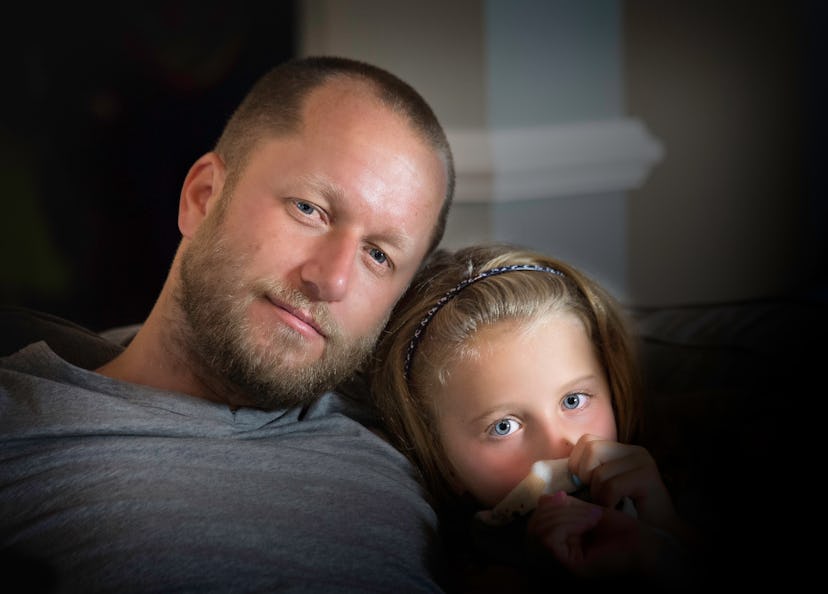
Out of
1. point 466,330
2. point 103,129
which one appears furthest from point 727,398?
point 103,129

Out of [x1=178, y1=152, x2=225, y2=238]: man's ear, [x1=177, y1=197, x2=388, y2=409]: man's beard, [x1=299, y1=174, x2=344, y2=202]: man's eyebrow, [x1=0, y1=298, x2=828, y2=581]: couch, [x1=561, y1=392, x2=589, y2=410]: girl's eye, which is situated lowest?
[x1=0, y1=298, x2=828, y2=581]: couch

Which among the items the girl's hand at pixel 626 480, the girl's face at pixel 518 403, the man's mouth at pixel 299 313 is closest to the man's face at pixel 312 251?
the man's mouth at pixel 299 313

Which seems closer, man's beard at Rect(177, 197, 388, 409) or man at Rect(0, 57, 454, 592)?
man at Rect(0, 57, 454, 592)

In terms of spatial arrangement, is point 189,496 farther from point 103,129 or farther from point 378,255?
point 103,129

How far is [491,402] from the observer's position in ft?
2.88

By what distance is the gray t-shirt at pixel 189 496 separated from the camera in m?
0.70

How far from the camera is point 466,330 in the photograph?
920 mm

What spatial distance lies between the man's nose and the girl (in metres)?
0.12

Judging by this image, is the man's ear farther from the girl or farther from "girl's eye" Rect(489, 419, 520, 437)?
"girl's eye" Rect(489, 419, 520, 437)

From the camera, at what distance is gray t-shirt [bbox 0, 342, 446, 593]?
70 cm

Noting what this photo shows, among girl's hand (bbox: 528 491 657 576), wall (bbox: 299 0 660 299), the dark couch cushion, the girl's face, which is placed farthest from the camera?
wall (bbox: 299 0 660 299)

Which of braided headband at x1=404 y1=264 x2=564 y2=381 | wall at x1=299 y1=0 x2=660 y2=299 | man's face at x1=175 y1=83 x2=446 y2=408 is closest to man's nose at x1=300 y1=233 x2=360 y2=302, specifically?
man's face at x1=175 y1=83 x2=446 y2=408

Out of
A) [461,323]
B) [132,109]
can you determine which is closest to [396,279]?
[461,323]

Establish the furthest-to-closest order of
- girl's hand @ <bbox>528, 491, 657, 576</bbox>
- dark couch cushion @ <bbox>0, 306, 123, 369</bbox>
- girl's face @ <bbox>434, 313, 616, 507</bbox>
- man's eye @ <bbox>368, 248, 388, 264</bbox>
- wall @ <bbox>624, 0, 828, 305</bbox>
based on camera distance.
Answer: wall @ <bbox>624, 0, 828, 305</bbox> → dark couch cushion @ <bbox>0, 306, 123, 369</bbox> → man's eye @ <bbox>368, 248, 388, 264</bbox> → girl's face @ <bbox>434, 313, 616, 507</bbox> → girl's hand @ <bbox>528, 491, 657, 576</bbox>
